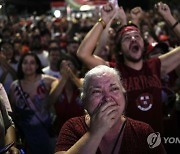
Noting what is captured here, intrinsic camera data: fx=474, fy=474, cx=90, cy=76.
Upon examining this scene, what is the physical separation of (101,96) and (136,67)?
1.71 metres

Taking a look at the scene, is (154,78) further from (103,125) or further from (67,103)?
(103,125)

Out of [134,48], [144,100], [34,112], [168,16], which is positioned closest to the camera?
[144,100]

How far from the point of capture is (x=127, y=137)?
7.87 ft

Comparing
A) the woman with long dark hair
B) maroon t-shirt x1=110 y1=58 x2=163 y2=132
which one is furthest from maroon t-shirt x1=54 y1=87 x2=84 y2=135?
maroon t-shirt x1=110 y1=58 x2=163 y2=132

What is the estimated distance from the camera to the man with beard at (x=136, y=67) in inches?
149

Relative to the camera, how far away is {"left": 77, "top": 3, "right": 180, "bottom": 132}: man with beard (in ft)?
12.4

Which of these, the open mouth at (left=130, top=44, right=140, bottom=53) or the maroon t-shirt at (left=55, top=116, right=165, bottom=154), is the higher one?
the open mouth at (left=130, top=44, right=140, bottom=53)

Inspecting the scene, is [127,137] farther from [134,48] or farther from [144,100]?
[134,48]

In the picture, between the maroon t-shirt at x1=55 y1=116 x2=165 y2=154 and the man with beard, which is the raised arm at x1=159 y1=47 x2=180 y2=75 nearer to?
the man with beard

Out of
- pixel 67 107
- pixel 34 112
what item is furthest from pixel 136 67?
pixel 34 112

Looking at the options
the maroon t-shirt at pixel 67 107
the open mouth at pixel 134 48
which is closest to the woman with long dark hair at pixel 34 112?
the maroon t-shirt at pixel 67 107

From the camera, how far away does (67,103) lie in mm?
4871

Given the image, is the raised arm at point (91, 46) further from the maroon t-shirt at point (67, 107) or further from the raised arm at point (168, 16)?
the maroon t-shirt at point (67, 107)

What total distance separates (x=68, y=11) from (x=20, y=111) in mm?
15990
